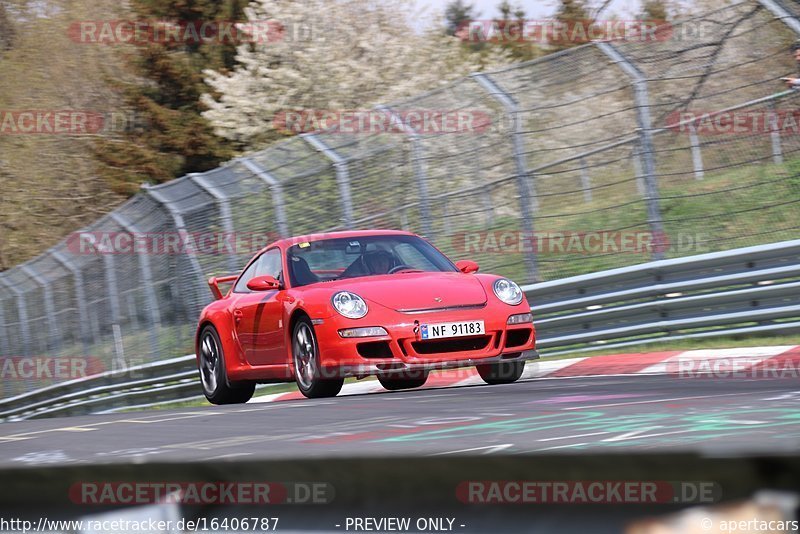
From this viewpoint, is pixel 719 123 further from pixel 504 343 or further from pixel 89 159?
→ pixel 89 159

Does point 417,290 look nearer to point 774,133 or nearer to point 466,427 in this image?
point 774,133

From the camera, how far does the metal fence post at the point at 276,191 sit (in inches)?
553

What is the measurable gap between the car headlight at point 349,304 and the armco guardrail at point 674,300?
3.13 m

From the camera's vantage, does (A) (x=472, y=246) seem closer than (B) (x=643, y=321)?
No

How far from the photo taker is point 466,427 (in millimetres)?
4352

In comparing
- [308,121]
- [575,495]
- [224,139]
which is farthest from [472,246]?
[224,139]

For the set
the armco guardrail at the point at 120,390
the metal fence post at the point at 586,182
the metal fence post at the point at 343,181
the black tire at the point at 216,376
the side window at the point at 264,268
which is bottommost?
the armco guardrail at the point at 120,390

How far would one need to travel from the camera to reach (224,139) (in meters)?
31.9

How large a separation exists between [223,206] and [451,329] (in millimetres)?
6707

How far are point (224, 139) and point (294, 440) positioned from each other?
28077 millimetres

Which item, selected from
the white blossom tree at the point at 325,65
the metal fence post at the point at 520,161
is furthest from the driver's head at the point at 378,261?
the white blossom tree at the point at 325,65

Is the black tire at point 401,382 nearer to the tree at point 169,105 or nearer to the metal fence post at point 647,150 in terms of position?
the metal fence post at point 647,150

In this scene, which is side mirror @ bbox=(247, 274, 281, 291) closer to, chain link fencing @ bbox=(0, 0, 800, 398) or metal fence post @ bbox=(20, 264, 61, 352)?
chain link fencing @ bbox=(0, 0, 800, 398)

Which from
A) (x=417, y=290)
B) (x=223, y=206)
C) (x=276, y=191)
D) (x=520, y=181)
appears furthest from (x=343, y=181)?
(x=417, y=290)
